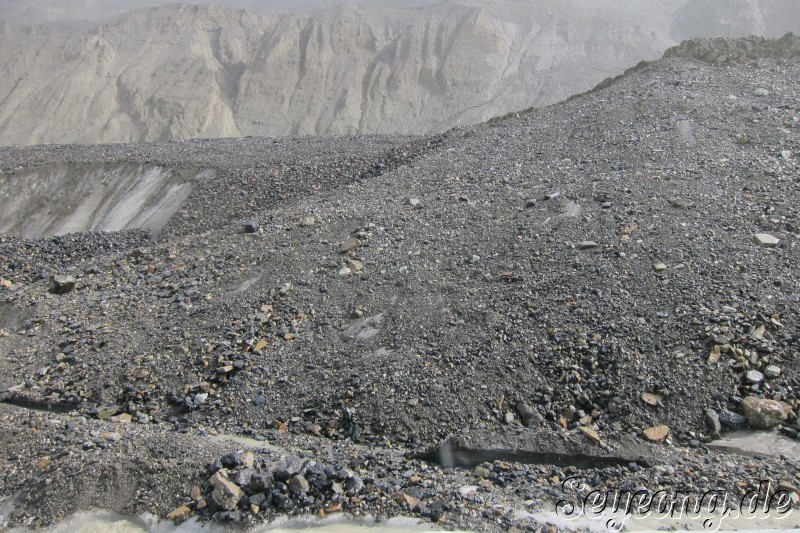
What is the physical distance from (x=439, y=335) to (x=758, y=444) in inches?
131

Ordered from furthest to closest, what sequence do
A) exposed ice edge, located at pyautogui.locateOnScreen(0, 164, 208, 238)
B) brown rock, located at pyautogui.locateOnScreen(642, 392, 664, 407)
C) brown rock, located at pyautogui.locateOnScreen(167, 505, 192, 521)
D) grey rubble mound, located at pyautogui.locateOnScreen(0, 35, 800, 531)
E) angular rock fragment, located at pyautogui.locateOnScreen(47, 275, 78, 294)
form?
1. exposed ice edge, located at pyautogui.locateOnScreen(0, 164, 208, 238)
2. angular rock fragment, located at pyautogui.locateOnScreen(47, 275, 78, 294)
3. brown rock, located at pyautogui.locateOnScreen(642, 392, 664, 407)
4. grey rubble mound, located at pyautogui.locateOnScreen(0, 35, 800, 531)
5. brown rock, located at pyautogui.locateOnScreen(167, 505, 192, 521)

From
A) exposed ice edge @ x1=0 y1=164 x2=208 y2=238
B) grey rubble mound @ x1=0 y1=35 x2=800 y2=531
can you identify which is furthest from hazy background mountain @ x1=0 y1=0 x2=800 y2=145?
grey rubble mound @ x1=0 y1=35 x2=800 y2=531

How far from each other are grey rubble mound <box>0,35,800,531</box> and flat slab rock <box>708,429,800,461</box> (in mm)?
122

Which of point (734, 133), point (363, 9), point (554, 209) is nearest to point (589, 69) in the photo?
point (363, 9)

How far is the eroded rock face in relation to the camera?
583cm

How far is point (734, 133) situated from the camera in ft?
A: 37.1

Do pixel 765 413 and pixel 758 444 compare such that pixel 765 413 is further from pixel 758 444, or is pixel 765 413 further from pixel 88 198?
pixel 88 198

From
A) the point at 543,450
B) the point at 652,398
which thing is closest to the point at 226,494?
the point at 543,450

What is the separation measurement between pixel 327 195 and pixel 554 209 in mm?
4449

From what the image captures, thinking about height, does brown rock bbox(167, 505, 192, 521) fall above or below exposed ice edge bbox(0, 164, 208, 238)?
above

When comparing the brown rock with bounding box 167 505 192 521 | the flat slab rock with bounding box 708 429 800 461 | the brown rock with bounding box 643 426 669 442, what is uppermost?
the flat slab rock with bounding box 708 429 800 461

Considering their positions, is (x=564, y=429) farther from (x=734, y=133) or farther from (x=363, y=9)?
(x=363, y=9)

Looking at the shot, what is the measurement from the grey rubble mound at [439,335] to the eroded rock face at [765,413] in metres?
0.09

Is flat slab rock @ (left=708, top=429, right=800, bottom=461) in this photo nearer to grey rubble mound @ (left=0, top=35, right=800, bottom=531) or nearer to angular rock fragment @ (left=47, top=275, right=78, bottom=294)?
grey rubble mound @ (left=0, top=35, right=800, bottom=531)
